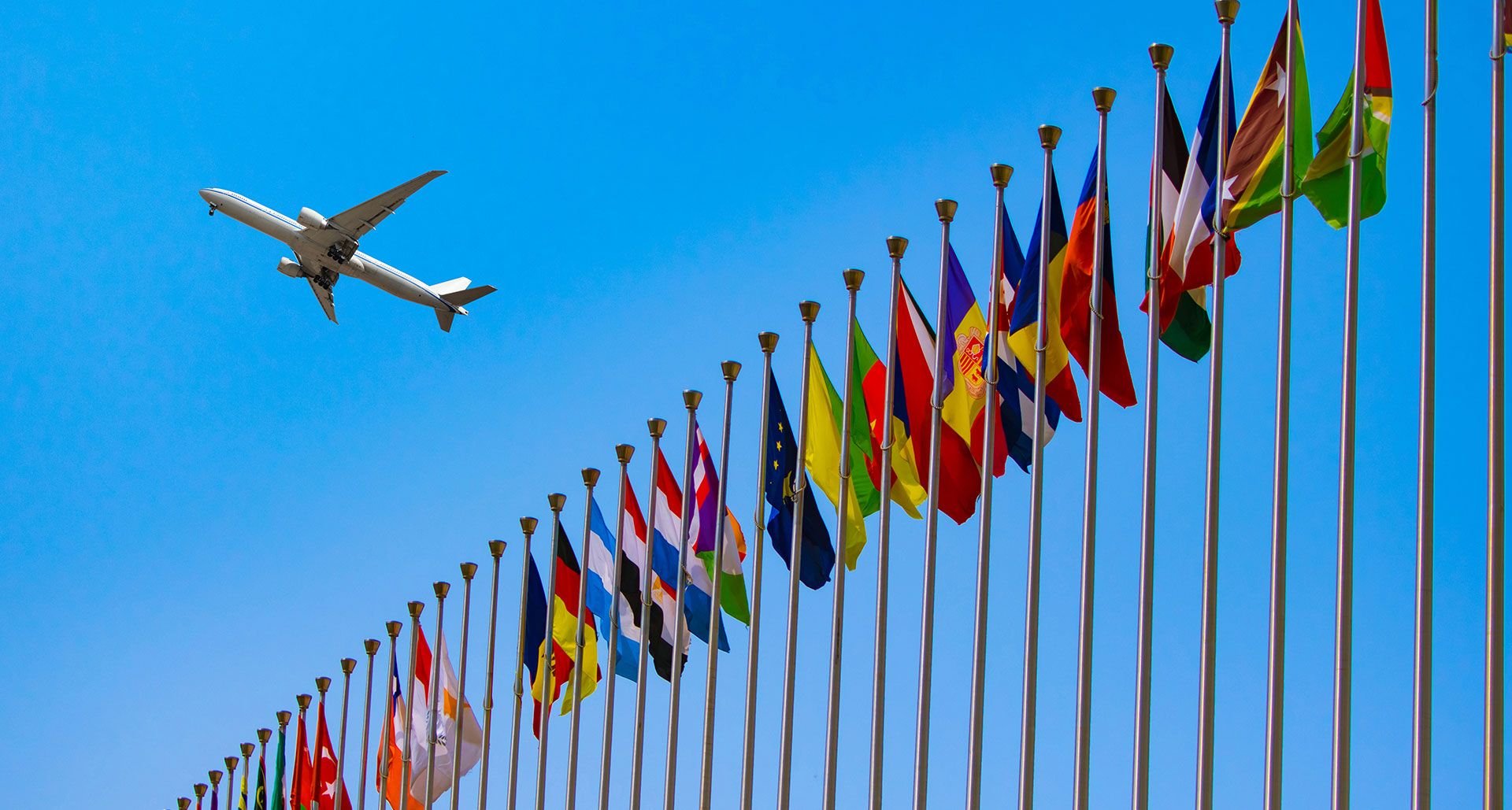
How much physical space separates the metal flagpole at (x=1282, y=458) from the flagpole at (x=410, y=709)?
585 inches

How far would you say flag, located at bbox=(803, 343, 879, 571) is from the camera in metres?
22.2

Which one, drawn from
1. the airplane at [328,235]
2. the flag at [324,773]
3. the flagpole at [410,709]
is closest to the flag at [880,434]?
the flagpole at [410,709]

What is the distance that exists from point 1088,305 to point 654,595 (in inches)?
312

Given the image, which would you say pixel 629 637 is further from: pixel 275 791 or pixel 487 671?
pixel 275 791

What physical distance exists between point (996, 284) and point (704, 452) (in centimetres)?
550

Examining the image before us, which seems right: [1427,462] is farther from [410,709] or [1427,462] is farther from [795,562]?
[410,709]

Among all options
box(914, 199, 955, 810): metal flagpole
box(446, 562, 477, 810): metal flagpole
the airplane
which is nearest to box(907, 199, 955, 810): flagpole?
box(914, 199, 955, 810): metal flagpole

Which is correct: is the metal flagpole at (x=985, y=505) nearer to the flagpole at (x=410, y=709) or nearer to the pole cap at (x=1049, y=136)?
the pole cap at (x=1049, y=136)

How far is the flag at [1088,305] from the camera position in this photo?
772 inches

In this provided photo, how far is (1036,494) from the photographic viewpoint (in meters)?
19.0

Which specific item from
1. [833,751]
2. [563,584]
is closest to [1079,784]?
[833,751]

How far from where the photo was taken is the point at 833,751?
20562mm

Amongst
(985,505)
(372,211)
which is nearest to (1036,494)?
(985,505)

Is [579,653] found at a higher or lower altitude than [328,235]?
lower
